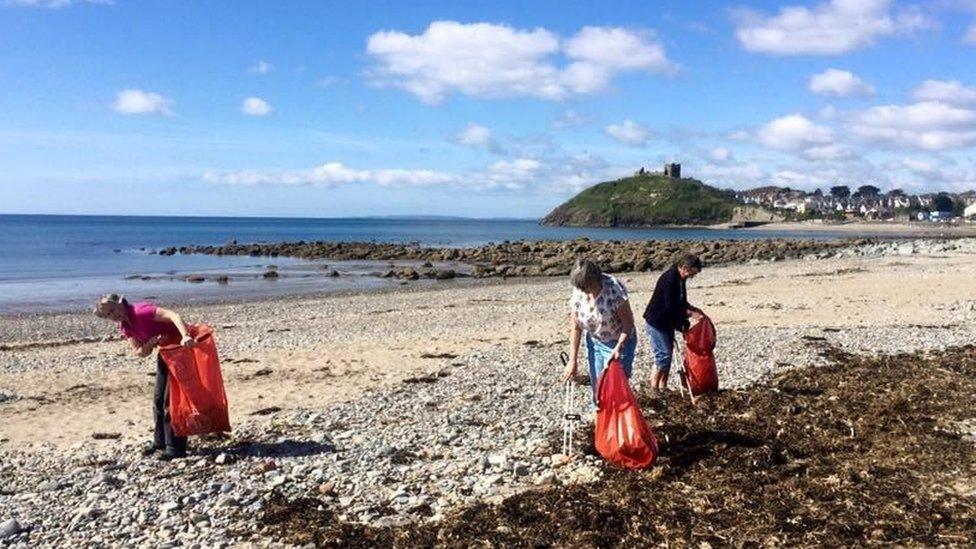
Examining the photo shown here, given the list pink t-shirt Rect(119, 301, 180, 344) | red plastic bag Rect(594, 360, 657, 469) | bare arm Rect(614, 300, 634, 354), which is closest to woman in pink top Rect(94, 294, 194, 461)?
pink t-shirt Rect(119, 301, 180, 344)

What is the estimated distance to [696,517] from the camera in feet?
19.7

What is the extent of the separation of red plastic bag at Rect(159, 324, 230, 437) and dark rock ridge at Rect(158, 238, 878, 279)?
30.7m

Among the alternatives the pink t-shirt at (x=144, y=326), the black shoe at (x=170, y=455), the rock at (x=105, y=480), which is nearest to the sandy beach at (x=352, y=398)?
the rock at (x=105, y=480)

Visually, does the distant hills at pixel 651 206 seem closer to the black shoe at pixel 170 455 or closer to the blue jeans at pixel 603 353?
the blue jeans at pixel 603 353

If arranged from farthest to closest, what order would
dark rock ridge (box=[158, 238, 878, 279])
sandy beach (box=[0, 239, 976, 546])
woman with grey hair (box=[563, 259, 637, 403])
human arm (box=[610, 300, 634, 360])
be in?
1. dark rock ridge (box=[158, 238, 878, 279])
2. human arm (box=[610, 300, 634, 360])
3. woman with grey hair (box=[563, 259, 637, 403])
4. sandy beach (box=[0, 239, 976, 546])

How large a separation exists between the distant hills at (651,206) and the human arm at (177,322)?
161 m

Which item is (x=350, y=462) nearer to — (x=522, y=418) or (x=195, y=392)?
(x=195, y=392)

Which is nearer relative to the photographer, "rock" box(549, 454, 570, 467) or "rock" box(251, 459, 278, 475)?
"rock" box(549, 454, 570, 467)

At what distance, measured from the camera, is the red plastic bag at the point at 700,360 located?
9.70m

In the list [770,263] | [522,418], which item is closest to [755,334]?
[522,418]

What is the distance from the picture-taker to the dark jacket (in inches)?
368

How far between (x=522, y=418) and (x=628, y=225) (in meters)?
169

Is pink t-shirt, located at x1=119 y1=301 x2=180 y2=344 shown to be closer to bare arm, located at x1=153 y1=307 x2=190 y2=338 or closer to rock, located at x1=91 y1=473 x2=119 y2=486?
bare arm, located at x1=153 y1=307 x2=190 y2=338

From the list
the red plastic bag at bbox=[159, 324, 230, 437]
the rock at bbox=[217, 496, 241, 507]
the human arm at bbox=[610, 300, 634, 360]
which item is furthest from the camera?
the red plastic bag at bbox=[159, 324, 230, 437]
